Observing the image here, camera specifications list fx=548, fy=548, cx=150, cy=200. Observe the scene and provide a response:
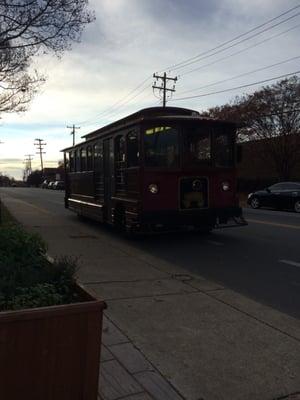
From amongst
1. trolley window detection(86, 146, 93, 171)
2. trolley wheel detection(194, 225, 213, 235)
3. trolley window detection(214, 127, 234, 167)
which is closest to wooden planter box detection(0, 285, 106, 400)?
trolley window detection(214, 127, 234, 167)

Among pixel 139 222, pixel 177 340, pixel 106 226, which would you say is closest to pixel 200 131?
pixel 139 222

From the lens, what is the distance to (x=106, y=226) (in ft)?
56.0

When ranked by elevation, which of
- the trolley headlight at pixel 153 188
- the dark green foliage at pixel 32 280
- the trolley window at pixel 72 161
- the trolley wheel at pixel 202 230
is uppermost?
the trolley window at pixel 72 161

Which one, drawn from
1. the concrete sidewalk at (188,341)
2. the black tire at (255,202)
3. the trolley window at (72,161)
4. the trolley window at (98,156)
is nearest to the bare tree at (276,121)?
the black tire at (255,202)

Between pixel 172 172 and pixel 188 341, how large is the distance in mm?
7333

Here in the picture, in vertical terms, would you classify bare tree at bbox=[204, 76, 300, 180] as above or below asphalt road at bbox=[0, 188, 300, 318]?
above

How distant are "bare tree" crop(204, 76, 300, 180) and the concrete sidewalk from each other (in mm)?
28281

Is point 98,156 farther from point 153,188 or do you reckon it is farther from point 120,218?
point 153,188

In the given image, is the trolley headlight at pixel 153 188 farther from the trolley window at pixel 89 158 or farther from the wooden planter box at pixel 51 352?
the wooden planter box at pixel 51 352

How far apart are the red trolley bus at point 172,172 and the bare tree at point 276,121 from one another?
73.2 ft

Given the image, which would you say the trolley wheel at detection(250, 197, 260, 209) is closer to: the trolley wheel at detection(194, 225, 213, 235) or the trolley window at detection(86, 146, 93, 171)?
the trolley window at detection(86, 146, 93, 171)

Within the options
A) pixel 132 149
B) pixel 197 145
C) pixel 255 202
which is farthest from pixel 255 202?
pixel 132 149

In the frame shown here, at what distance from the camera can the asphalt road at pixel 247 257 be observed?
8.01 metres

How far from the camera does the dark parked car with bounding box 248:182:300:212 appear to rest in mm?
25750
